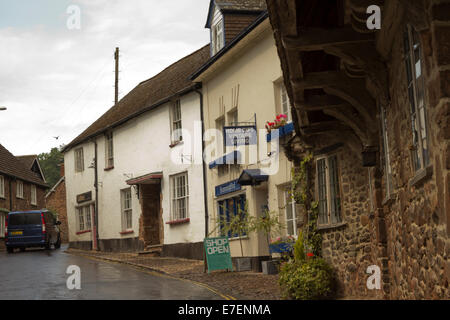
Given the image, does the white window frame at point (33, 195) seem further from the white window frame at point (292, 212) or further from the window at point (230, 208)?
the white window frame at point (292, 212)

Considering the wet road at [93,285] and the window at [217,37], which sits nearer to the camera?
the wet road at [93,285]

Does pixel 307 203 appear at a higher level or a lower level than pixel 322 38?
lower

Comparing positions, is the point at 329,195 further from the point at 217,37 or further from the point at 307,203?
the point at 217,37

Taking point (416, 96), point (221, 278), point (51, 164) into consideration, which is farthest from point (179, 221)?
point (51, 164)

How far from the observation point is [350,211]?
1234cm

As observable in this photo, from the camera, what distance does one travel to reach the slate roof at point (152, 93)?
84.1ft

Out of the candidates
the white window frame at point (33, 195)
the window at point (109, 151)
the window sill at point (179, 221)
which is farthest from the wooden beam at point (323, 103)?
the white window frame at point (33, 195)

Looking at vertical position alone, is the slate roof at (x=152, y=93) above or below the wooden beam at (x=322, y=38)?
above

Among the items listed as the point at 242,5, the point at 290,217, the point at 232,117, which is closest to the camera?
the point at 290,217

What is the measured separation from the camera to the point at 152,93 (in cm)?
2845

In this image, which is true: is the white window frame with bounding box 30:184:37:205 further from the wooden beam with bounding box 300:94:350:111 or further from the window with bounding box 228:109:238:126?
the wooden beam with bounding box 300:94:350:111

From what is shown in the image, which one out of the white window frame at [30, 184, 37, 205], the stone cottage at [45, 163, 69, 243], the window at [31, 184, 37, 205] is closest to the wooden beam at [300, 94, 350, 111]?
the white window frame at [30, 184, 37, 205]

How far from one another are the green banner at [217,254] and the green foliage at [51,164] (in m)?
65.7

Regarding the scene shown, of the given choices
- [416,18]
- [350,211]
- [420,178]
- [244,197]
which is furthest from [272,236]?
[416,18]
